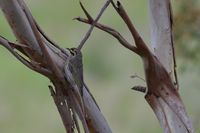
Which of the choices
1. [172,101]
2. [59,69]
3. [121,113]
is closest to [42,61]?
[59,69]

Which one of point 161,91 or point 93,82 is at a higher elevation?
point 93,82

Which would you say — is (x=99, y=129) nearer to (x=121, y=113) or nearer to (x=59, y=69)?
(x=59, y=69)

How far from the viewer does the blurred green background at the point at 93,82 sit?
2232mm

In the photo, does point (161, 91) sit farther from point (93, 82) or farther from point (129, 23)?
point (93, 82)

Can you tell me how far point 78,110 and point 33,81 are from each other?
202 centimetres

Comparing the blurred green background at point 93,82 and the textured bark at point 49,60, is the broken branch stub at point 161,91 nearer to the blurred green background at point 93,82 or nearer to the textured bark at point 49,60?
the textured bark at point 49,60

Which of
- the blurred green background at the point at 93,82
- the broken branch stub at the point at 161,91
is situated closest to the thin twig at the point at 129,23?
the broken branch stub at the point at 161,91

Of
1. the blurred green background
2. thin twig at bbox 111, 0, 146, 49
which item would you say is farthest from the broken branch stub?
the blurred green background

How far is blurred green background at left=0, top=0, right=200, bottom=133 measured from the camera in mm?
2232

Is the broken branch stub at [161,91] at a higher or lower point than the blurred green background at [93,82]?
lower

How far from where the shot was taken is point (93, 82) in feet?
7.72

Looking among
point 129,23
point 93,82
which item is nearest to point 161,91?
point 129,23

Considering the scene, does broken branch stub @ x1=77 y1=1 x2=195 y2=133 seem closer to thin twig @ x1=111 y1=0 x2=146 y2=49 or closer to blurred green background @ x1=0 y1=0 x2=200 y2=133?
thin twig @ x1=111 y1=0 x2=146 y2=49

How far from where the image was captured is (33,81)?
2.39 meters
